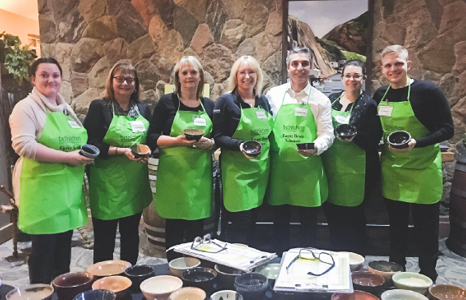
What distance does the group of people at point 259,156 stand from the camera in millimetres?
2154

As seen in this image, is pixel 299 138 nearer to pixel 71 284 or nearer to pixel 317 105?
pixel 317 105

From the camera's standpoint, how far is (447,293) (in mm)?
1157

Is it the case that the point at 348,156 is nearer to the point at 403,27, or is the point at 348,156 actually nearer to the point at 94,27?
the point at 403,27

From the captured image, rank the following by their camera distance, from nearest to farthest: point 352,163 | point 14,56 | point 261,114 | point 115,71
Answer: point 115,71 → point 261,114 → point 352,163 → point 14,56

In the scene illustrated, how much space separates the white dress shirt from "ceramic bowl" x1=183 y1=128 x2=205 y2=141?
1.86 feet

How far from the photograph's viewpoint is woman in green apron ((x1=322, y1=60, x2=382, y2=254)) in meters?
2.32

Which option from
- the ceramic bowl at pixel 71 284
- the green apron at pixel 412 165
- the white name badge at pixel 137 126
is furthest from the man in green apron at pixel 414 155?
the ceramic bowl at pixel 71 284

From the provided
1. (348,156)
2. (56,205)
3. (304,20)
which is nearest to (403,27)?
(304,20)

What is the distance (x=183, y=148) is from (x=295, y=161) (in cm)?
71

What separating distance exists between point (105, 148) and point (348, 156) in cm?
153

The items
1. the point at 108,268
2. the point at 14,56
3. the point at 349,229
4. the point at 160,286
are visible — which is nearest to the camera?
the point at 160,286

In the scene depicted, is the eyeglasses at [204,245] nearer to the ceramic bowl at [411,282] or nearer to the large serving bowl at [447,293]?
the ceramic bowl at [411,282]

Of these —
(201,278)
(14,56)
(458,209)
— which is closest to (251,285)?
(201,278)

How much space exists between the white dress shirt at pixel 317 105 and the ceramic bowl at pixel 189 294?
1.28 meters
